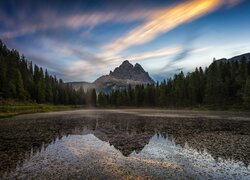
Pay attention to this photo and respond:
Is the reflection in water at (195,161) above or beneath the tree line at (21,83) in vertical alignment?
beneath

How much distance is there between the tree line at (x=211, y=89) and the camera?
3905 inches

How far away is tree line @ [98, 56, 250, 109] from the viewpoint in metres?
99.2

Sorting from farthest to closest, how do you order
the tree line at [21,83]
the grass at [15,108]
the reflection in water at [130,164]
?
the tree line at [21,83]
the grass at [15,108]
the reflection in water at [130,164]

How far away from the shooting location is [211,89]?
108125 mm

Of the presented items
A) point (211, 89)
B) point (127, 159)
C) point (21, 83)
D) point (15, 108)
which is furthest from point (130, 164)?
point (21, 83)

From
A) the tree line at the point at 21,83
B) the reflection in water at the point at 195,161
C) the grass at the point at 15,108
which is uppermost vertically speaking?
the tree line at the point at 21,83

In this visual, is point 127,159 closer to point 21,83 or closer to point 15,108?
point 15,108

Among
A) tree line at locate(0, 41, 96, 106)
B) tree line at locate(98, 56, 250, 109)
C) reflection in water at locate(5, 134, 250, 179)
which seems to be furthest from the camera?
tree line at locate(0, 41, 96, 106)

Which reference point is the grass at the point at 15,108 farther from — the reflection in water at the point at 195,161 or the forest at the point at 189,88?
the reflection in water at the point at 195,161

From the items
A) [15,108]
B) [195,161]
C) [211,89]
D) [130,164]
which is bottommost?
[195,161]

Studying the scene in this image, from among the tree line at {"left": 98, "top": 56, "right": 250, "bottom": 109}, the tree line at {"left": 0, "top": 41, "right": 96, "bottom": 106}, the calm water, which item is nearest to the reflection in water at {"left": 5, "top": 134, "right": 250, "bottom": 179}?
the calm water

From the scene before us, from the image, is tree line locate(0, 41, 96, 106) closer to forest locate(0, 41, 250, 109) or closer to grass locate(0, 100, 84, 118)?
forest locate(0, 41, 250, 109)

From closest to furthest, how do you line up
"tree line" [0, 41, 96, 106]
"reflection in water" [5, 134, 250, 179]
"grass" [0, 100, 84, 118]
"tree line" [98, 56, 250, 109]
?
"reflection in water" [5, 134, 250, 179]
"grass" [0, 100, 84, 118]
"tree line" [98, 56, 250, 109]
"tree line" [0, 41, 96, 106]

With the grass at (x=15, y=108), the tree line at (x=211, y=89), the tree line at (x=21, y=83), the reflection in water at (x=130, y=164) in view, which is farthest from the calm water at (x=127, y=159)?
the tree line at (x=21, y=83)
